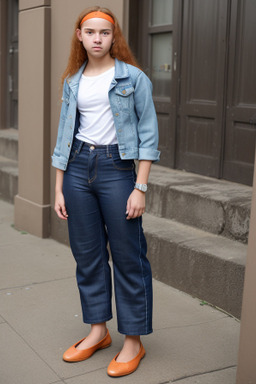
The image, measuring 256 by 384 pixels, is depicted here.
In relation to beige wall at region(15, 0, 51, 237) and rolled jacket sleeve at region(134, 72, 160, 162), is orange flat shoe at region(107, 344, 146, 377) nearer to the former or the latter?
rolled jacket sleeve at region(134, 72, 160, 162)

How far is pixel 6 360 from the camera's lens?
12.1 feet

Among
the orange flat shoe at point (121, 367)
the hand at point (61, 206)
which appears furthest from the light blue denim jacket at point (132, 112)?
the orange flat shoe at point (121, 367)

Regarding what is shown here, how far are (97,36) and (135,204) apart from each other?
0.90 meters

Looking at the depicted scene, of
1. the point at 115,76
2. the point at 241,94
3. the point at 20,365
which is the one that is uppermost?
the point at 115,76

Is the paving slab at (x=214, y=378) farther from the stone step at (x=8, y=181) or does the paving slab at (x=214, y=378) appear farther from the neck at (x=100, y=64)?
the stone step at (x=8, y=181)

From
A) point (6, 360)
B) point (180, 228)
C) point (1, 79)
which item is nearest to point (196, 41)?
point (180, 228)

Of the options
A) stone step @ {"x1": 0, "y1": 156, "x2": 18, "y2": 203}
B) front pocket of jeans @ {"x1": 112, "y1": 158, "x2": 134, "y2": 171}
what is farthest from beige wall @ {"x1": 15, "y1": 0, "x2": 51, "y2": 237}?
front pocket of jeans @ {"x1": 112, "y1": 158, "x2": 134, "y2": 171}

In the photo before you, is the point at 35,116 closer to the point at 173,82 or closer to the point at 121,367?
the point at 173,82

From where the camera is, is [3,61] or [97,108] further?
[3,61]

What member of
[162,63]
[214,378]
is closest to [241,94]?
[162,63]

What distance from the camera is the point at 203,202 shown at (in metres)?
5.11

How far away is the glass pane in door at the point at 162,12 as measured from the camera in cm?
670

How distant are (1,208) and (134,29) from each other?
2.69 m

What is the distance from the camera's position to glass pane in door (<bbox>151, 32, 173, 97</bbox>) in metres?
6.76
